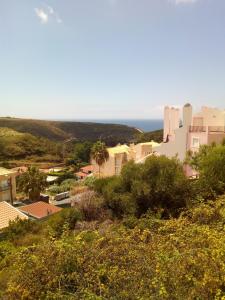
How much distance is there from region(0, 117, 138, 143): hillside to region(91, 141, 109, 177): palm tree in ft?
298

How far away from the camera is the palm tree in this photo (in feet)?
113

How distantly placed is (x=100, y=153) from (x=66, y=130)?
422 feet

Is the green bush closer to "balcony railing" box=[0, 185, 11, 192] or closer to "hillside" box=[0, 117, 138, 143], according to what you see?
"balcony railing" box=[0, 185, 11, 192]

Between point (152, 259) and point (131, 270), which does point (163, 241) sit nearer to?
point (152, 259)

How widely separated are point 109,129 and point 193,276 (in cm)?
16360

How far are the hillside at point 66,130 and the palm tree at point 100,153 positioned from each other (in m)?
90.7

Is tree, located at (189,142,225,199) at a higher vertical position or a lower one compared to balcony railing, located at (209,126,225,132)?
lower

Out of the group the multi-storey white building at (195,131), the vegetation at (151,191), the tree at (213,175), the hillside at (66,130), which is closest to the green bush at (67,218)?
the vegetation at (151,191)

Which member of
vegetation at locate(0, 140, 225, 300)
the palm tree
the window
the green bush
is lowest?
the green bush

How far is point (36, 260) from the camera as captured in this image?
6121 millimetres

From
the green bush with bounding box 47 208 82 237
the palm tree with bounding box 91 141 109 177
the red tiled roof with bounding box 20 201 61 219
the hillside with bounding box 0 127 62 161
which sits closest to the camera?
the green bush with bounding box 47 208 82 237

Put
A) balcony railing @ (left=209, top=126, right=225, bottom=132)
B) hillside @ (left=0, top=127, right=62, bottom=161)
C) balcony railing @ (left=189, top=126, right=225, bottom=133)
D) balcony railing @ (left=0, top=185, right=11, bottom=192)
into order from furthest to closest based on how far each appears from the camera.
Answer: hillside @ (left=0, top=127, right=62, bottom=161)
balcony railing @ (left=0, top=185, right=11, bottom=192)
balcony railing @ (left=209, top=126, right=225, bottom=132)
balcony railing @ (left=189, top=126, right=225, bottom=133)

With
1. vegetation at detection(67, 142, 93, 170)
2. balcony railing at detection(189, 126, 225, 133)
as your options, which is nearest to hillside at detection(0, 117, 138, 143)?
vegetation at detection(67, 142, 93, 170)

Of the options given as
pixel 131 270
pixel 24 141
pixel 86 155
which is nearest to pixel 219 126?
pixel 131 270
